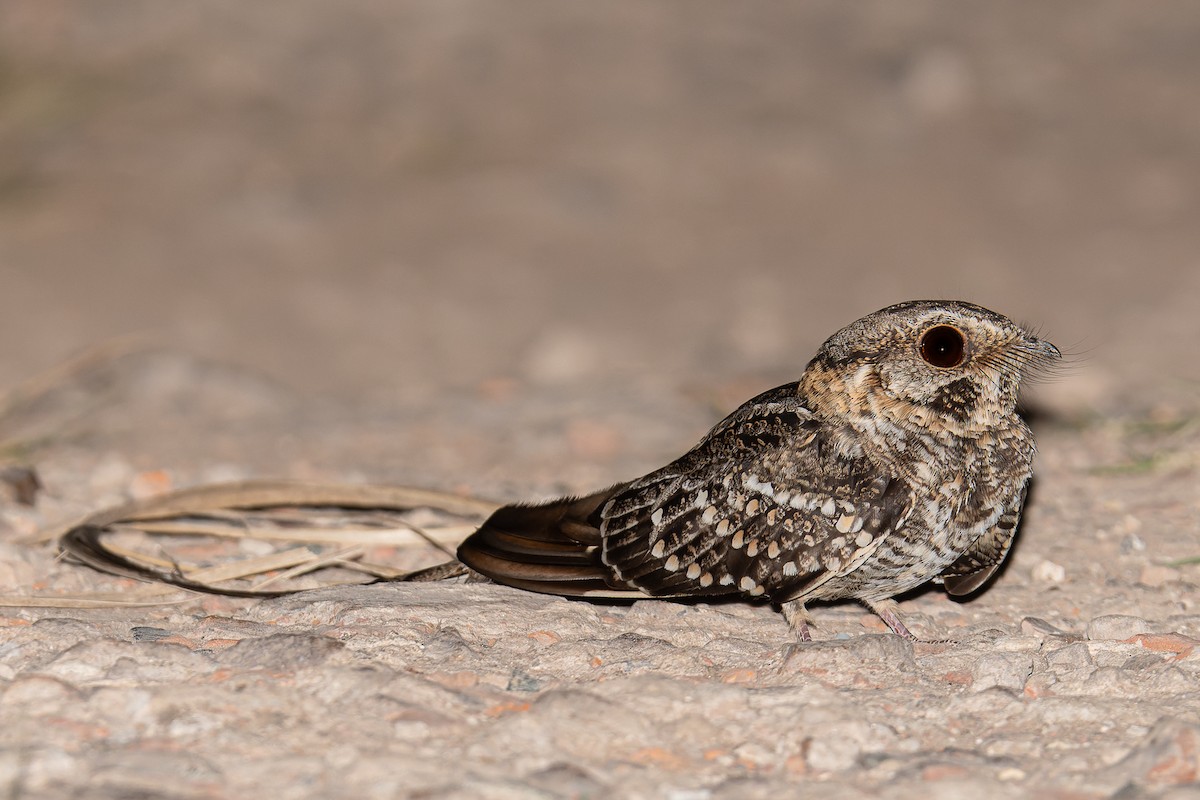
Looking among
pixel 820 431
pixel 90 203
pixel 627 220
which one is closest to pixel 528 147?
pixel 627 220

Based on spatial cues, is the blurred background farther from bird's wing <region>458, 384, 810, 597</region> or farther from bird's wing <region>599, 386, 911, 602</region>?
bird's wing <region>599, 386, 911, 602</region>

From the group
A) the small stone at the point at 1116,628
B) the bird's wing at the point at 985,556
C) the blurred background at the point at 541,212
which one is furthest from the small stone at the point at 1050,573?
the blurred background at the point at 541,212

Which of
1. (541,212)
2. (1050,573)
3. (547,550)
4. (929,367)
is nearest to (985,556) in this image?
(1050,573)

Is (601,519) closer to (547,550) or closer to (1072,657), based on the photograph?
(547,550)

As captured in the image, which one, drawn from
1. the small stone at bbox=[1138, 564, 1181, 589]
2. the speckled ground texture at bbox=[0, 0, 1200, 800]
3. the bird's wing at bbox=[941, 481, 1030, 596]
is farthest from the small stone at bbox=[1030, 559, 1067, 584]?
the bird's wing at bbox=[941, 481, 1030, 596]

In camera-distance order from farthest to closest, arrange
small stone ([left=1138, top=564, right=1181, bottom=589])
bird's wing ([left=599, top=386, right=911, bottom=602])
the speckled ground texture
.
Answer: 1. small stone ([left=1138, top=564, right=1181, bottom=589])
2. bird's wing ([left=599, top=386, right=911, bottom=602])
3. the speckled ground texture

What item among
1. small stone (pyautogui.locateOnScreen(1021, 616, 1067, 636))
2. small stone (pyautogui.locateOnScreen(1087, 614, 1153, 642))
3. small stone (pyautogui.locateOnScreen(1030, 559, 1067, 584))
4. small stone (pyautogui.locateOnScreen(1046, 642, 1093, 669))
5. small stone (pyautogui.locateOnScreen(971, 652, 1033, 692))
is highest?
small stone (pyautogui.locateOnScreen(1030, 559, 1067, 584))

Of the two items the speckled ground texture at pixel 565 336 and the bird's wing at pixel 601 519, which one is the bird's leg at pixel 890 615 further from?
the bird's wing at pixel 601 519

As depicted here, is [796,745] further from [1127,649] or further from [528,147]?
[528,147]
